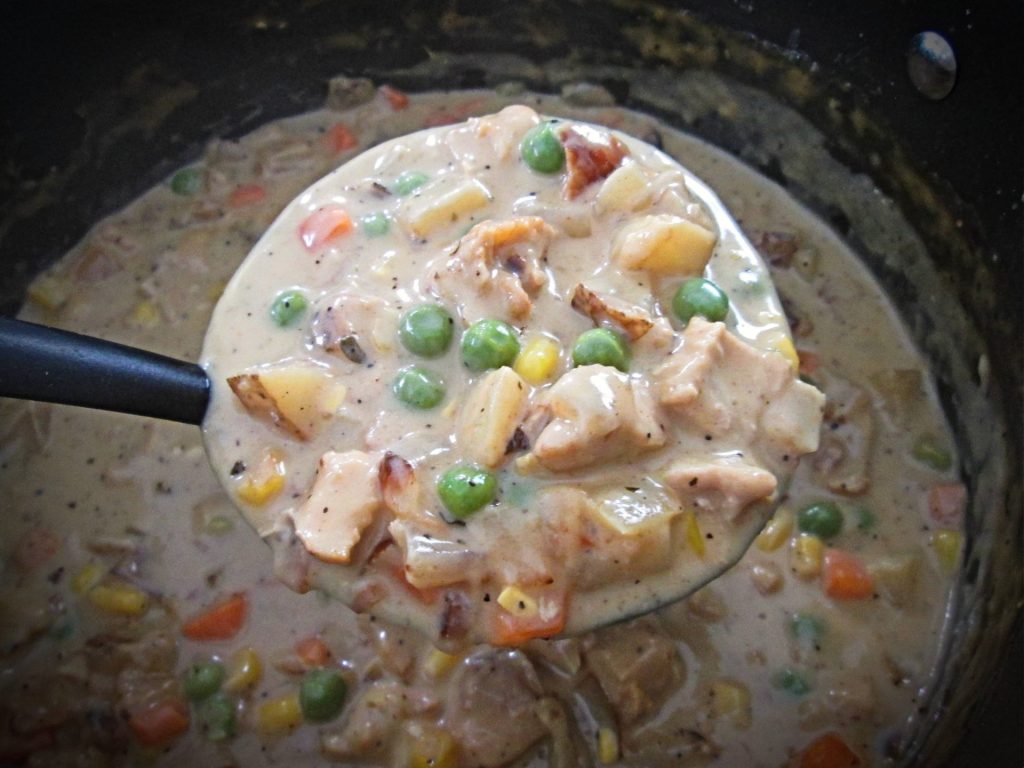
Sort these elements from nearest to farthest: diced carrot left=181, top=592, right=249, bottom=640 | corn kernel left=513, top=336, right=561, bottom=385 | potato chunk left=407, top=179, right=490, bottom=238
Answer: corn kernel left=513, top=336, right=561, bottom=385, potato chunk left=407, top=179, right=490, bottom=238, diced carrot left=181, top=592, right=249, bottom=640

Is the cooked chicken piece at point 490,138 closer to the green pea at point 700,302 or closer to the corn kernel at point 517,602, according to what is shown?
the green pea at point 700,302

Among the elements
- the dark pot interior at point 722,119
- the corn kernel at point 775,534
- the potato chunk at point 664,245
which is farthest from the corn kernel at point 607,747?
the potato chunk at point 664,245

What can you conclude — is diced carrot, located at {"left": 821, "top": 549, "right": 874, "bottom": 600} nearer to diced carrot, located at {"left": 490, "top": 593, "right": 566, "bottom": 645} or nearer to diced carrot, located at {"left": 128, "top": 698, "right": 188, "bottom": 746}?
diced carrot, located at {"left": 490, "top": 593, "right": 566, "bottom": 645}

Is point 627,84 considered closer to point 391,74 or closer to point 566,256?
point 391,74

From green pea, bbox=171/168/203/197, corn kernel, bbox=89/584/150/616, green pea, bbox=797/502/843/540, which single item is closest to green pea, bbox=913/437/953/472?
green pea, bbox=797/502/843/540

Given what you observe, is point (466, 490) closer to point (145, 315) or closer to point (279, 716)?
point (279, 716)

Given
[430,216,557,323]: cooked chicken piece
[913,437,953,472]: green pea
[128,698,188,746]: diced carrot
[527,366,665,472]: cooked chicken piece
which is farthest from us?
[913,437,953,472]: green pea

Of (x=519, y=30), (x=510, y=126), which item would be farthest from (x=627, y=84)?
(x=510, y=126)
